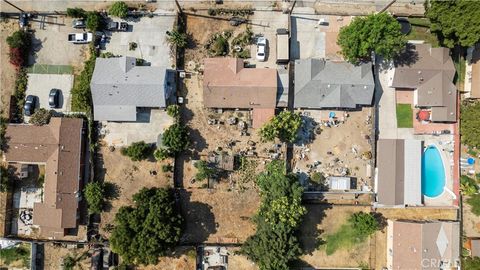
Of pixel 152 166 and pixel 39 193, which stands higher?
pixel 152 166

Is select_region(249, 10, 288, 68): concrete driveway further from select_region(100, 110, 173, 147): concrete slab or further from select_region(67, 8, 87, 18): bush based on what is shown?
select_region(67, 8, 87, 18): bush

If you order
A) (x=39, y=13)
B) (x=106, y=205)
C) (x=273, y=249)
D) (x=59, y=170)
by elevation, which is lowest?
(x=273, y=249)

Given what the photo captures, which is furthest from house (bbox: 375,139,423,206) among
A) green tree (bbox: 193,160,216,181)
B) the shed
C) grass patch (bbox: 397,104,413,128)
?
green tree (bbox: 193,160,216,181)

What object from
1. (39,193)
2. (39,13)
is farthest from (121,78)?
(39,193)

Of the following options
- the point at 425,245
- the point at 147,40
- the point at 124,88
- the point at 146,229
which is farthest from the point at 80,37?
the point at 425,245

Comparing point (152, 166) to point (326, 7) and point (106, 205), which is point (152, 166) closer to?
point (106, 205)

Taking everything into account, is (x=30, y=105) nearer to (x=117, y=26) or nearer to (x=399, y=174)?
(x=117, y=26)
